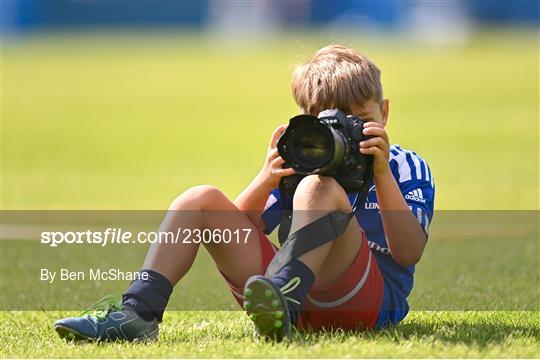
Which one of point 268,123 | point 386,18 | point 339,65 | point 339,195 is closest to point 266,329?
point 339,195

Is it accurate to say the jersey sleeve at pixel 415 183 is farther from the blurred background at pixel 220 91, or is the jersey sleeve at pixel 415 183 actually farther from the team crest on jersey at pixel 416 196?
the blurred background at pixel 220 91

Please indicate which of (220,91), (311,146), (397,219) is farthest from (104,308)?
(220,91)

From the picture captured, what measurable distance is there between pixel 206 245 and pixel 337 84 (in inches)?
30.7

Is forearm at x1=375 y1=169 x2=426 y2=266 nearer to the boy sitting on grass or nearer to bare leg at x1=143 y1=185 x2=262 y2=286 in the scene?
the boy sitting on grass

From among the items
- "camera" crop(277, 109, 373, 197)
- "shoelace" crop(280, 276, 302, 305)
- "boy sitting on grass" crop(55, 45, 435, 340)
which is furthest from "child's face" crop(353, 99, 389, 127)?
"shoelace" crop(280, 276, 302, 305)

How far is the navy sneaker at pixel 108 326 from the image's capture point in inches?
166

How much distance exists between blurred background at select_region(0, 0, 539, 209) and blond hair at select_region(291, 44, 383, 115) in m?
0.31

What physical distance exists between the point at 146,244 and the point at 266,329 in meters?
4.03

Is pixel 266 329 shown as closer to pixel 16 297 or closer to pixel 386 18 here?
pixel 16 297

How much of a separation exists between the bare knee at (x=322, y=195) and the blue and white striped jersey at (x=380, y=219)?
409 mm

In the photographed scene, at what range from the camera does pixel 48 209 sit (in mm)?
10289

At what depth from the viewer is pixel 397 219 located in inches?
168

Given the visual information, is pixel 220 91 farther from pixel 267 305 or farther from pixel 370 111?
pixel 267 305

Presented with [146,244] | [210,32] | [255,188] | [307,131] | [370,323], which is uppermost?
[307,131]
